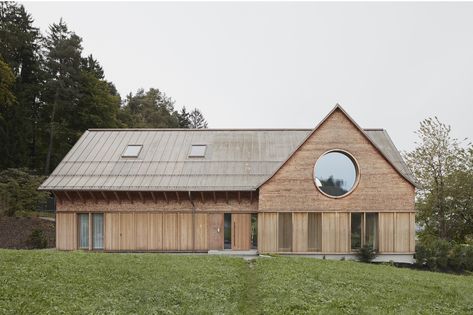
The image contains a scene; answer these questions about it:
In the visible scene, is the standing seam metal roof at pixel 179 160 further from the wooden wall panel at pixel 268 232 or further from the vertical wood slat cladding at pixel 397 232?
the vertical wood slat cladding at pixel 397 232

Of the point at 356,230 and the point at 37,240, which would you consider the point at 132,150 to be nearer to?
the point at 37,240

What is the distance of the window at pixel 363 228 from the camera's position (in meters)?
22.6

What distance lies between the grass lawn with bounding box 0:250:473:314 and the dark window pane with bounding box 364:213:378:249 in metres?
6.32

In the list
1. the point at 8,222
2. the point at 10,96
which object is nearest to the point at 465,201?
the point at 8,222

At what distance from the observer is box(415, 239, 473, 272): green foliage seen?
21594mm

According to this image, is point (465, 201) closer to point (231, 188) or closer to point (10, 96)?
point (231, 188)

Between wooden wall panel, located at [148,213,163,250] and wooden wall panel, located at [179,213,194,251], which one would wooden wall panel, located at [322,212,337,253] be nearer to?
wooden wall panel, located at [179,213,194,251]

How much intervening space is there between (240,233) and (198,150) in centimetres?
591

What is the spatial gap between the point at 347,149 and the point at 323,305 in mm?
12955

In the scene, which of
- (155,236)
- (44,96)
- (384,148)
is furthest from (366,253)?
(44,96)

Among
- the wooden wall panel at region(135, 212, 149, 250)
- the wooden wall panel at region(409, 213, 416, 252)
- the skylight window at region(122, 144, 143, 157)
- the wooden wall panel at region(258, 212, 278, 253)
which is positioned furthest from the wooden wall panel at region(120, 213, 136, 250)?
the wooden wall panel at region(409, 213, 416, 252)

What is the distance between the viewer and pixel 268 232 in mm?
22562

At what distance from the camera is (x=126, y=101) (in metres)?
80.1

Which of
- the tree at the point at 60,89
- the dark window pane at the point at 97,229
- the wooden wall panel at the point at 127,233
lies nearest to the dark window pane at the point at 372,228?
the wooden wall panel at the point at 127,233
